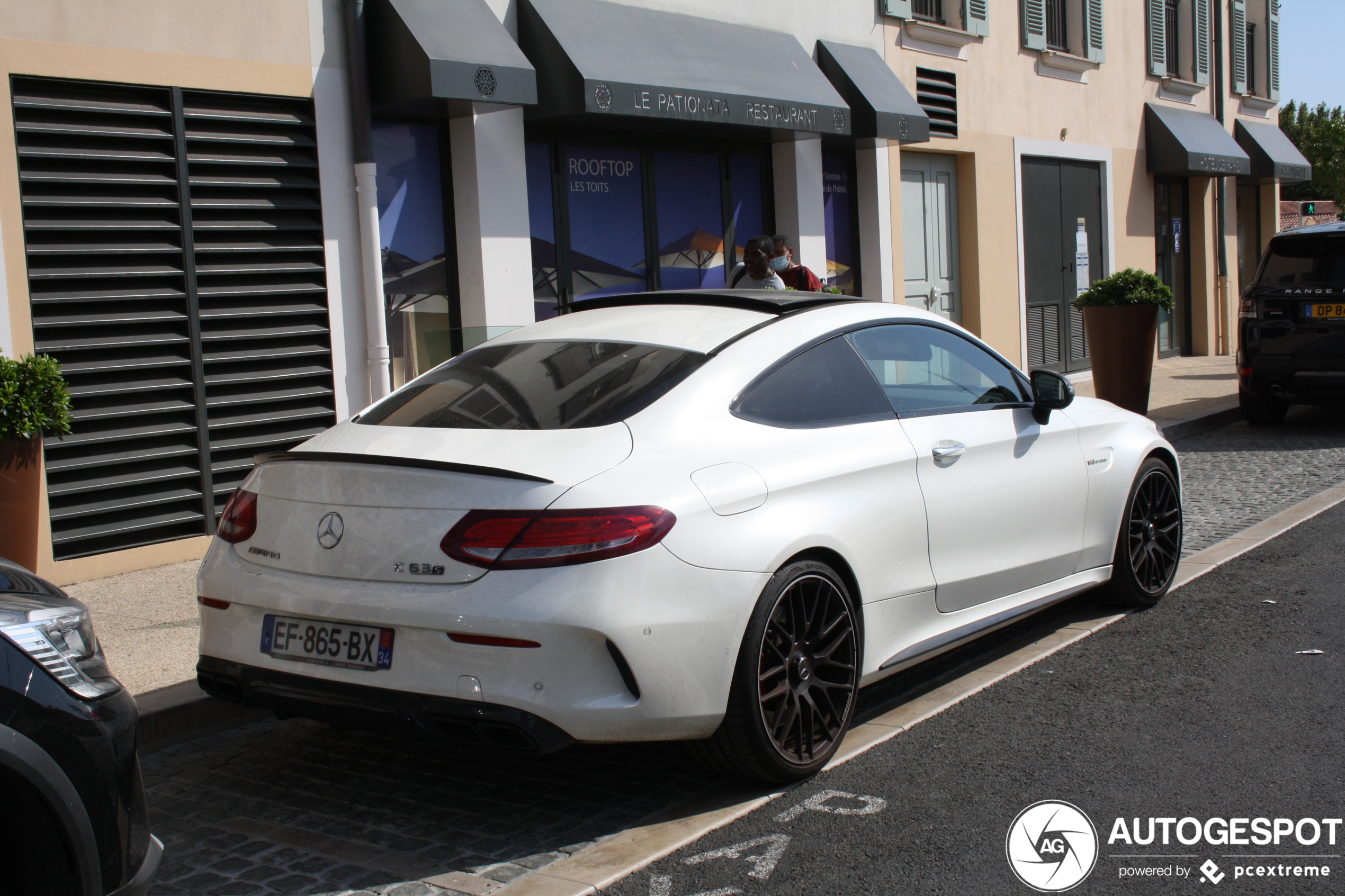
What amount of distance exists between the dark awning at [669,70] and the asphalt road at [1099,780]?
5.95m

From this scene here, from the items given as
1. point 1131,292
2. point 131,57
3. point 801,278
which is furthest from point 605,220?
point 1131,292

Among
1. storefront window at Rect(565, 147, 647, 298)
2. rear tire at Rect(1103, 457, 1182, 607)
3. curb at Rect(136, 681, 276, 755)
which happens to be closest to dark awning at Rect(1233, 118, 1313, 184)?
storefront window at Rect(565, 147, 647, 298)

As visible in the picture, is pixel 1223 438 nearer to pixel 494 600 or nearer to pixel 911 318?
pixel 911 318

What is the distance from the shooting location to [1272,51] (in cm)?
2416

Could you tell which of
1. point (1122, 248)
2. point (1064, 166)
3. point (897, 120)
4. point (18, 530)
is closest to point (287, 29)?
point (18, 530)

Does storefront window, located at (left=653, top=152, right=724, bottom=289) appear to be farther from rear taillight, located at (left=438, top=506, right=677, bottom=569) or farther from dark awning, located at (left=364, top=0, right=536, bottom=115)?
rear taillight, located at (left=438, top=506, right=677, bottom=569)

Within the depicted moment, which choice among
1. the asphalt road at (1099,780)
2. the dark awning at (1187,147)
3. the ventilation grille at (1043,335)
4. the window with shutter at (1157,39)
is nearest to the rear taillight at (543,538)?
the asphalt road at (1099,780)

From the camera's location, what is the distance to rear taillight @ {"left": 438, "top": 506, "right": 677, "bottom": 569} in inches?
137

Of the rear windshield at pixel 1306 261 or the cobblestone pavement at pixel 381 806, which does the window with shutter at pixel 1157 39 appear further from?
the cobblestone pavement at pixel 381 806

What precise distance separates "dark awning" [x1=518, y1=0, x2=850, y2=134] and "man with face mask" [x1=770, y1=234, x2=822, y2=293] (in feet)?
5.51

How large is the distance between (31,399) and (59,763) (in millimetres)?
4480

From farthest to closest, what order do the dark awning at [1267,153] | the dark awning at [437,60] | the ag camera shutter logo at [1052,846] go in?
1. the dark awning at [1267,153]
2. the dark awning at [437,60]
3. the ag camera shutter logo at [1052,846]

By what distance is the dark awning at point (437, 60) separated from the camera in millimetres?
8531

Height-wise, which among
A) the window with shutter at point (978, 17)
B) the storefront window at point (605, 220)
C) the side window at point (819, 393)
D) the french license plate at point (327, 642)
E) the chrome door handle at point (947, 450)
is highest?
the window with shutter at point (978, 17)
